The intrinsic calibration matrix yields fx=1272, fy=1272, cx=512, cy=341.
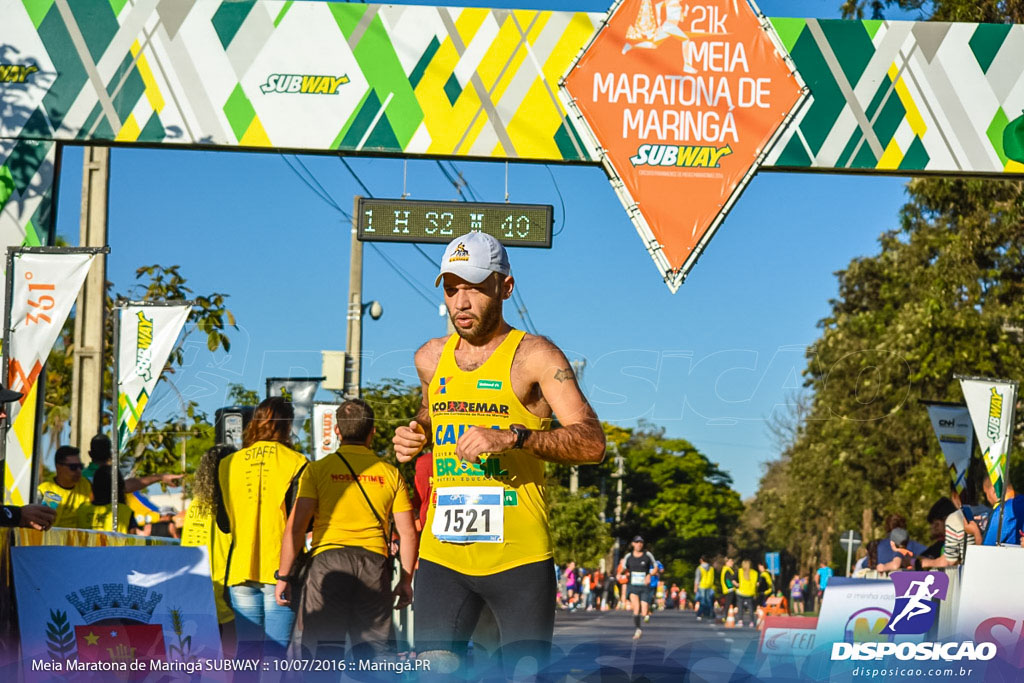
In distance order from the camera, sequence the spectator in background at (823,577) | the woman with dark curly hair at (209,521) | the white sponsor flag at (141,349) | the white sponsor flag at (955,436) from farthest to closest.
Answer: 1. the white sponsor flag at (955,436)
2. the white sponsor flag at (141,349)
3. the spectator in background at (823,577)
4. the woman with dark curly hair at (209,521)

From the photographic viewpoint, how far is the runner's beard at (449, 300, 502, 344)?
14.4 feet

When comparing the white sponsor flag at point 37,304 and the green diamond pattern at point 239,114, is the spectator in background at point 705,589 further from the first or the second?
the white sponsor flag at point 37,304

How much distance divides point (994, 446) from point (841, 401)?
22.1 m

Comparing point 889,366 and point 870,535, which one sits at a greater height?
point 889,366

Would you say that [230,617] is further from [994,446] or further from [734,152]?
[994,446]

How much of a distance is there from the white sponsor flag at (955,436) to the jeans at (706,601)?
16.9 metres

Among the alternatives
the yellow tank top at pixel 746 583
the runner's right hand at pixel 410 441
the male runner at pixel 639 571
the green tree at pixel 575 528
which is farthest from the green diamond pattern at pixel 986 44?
the green tree at pixel 575 528

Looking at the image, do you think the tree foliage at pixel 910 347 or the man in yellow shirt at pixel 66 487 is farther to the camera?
the tree foliage at pixel 910 347

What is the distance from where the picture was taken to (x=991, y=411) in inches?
423

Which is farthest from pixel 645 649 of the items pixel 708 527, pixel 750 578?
pixel 708 527

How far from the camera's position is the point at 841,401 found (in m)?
32.3

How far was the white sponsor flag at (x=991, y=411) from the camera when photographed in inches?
418

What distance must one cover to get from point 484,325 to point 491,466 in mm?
493

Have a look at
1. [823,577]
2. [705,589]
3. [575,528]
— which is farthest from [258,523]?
[575,528]
